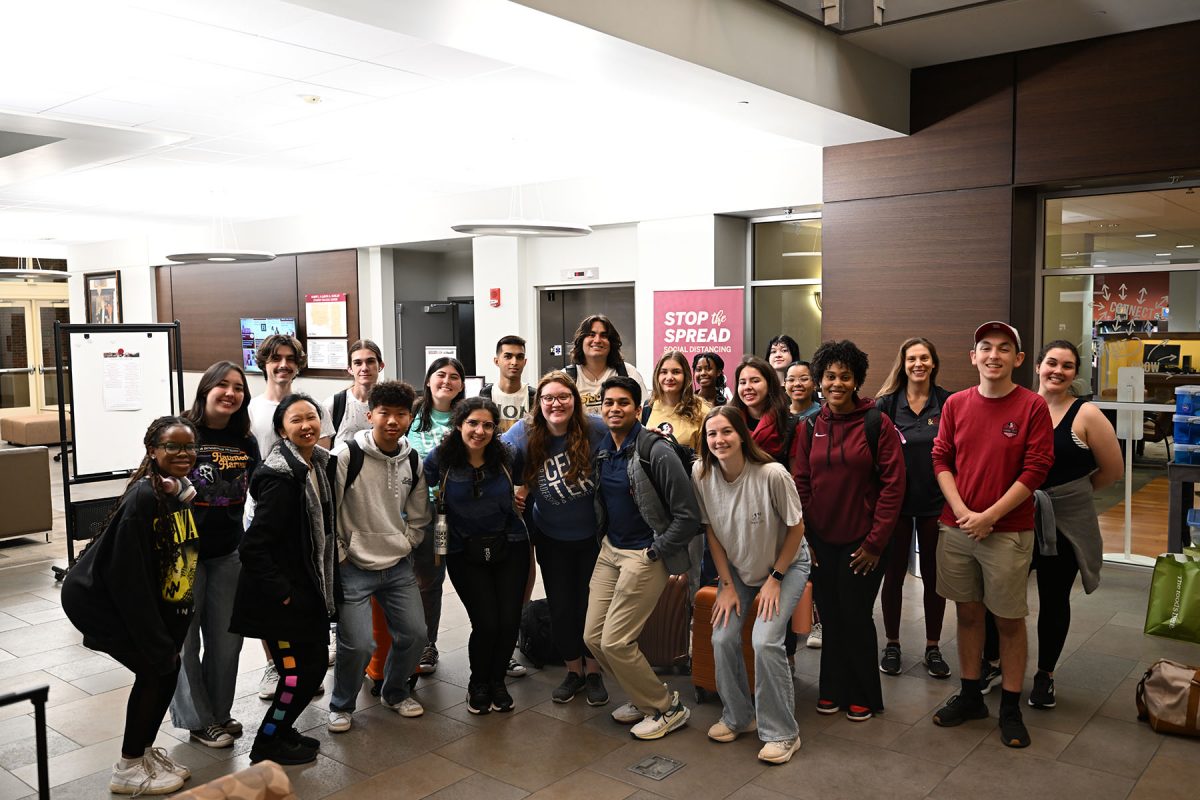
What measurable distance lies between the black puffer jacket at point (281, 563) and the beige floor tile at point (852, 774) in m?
1.91

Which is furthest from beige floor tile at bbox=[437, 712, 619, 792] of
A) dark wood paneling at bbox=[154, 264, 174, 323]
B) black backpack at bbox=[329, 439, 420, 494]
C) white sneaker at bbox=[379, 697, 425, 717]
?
dark wood paneling at bbox=[154, 264, 174, 323]

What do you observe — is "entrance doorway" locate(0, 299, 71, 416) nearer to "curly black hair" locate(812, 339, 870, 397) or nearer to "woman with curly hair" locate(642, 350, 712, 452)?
"woman with curly hair" locate(642, 350, 712, 452)

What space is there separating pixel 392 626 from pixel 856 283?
15.6ft

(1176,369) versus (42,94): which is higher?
(42,94)

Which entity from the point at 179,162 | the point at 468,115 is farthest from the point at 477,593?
the point at 179,162

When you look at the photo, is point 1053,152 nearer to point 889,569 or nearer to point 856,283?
point 856,283

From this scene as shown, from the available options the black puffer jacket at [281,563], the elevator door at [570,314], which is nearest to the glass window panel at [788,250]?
the elevator door at [570,314]

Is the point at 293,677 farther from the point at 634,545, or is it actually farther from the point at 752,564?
the point at 752,564

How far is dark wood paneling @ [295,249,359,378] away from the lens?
12789mm

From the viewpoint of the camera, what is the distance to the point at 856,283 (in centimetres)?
739

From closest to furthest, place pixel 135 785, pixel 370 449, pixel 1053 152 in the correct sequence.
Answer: pixel 135 785 < pixel 370 449 < pixel 1053 152

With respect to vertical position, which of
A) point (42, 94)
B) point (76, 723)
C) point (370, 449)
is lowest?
point (76, 723)

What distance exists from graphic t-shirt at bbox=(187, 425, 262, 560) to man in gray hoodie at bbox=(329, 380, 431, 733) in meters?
0.44

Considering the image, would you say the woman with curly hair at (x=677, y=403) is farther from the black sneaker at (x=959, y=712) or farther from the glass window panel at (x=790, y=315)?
the glass window panel at (x=790, y=315)
